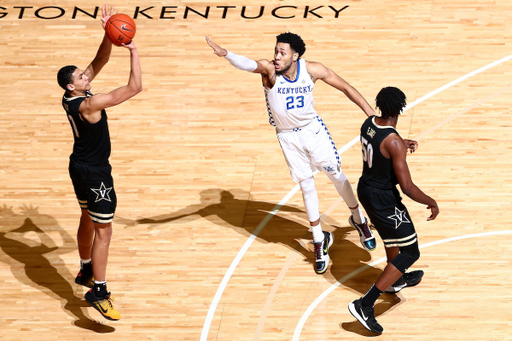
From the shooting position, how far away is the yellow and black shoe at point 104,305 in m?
7.75

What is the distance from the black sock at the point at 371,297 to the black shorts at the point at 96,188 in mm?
2606

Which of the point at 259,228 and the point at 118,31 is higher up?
the point at 118,31

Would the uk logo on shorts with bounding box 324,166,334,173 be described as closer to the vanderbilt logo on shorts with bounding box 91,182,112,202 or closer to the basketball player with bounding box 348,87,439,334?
the basketball player with bounding box 348,87,439,334

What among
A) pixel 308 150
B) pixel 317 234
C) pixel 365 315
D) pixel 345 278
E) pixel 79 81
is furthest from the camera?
pixel 317 234

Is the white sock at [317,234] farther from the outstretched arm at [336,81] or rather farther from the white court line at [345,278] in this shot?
the outstretched arm at [336,81]

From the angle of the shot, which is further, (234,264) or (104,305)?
(234,264)

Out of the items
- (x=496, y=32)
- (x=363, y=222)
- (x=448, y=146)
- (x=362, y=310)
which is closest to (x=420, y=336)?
(x=362, y=310)

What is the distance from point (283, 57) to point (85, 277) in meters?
3.17

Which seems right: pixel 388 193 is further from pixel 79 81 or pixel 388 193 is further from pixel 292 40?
pixel 79 81

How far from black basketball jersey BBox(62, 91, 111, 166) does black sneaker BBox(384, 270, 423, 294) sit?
10.5ft

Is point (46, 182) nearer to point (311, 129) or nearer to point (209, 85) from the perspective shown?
point (209, 85)

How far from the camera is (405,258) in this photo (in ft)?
24.5

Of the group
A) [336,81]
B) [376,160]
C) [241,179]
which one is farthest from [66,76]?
[241,179]

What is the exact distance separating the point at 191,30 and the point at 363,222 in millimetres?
5635
